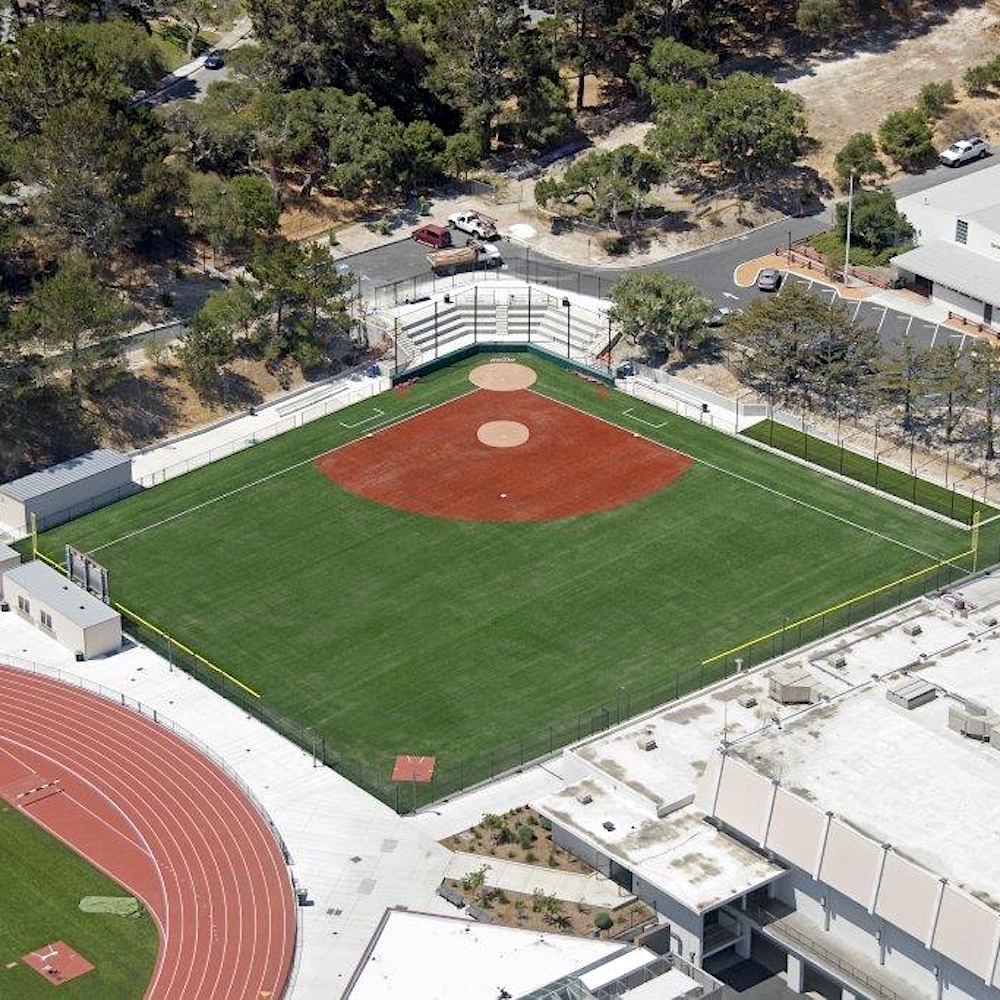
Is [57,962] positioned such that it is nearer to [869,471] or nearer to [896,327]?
[869,471]

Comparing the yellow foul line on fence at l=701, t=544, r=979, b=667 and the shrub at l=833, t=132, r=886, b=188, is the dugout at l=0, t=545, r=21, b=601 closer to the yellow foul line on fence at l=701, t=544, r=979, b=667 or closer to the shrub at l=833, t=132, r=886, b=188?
the yellow foul line on fence at l=701, t=544, r=979, b=667

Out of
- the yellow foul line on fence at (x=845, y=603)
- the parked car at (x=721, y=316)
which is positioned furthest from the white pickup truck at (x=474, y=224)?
the yellow foul line on fence at (x=845, y=603)

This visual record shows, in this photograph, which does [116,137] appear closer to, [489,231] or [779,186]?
[489,231]

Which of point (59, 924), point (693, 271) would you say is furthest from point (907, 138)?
point (59, 924)

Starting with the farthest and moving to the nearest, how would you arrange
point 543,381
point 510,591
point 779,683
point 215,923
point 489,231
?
point 489,231, point 543,381, point 510,591, point 779,683, point 215,923

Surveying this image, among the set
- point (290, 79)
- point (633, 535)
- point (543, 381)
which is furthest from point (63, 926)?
point (290, 79)

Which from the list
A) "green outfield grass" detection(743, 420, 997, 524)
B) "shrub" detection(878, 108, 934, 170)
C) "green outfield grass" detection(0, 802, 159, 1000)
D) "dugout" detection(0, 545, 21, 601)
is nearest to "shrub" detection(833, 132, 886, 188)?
"shrub" detection(878, 108, 934, 170)

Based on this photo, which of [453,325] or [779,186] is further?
[779,186]
